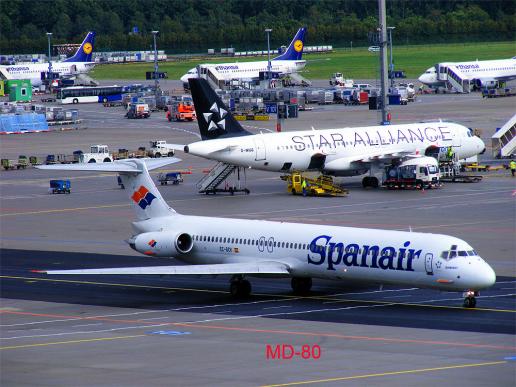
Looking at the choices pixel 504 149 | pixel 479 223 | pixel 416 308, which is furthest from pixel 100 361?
pixel 504 149

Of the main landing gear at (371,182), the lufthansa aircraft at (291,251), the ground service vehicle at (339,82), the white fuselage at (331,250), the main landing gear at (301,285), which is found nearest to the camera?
the white fuselage at (331,250)

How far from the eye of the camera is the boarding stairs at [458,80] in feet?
580

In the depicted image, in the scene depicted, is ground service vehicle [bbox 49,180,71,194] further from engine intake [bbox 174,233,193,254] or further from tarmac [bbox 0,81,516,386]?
engine intake [bbox 174,233,193,254]

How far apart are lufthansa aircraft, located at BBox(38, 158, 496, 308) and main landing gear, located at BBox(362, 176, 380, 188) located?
36073mm

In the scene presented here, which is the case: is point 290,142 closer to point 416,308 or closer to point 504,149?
point 504,149

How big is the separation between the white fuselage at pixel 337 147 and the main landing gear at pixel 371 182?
89 cm

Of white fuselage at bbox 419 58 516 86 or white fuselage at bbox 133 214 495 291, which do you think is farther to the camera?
white fuselage at bbox 419 58 516 86

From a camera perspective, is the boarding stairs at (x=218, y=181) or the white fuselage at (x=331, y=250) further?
the boarding stairs at (x=218, y=181)

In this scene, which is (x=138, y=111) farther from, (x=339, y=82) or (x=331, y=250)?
(x=331, y=250)

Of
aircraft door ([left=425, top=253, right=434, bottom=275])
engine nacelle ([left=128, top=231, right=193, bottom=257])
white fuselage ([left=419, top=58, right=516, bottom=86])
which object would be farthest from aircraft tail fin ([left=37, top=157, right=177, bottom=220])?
Answer: white fuselage ([left=419, top=58, right=516, bottom=86])

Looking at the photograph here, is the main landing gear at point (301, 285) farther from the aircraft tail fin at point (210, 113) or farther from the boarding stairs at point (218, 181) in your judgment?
the boarding stairs at point (218, 181)

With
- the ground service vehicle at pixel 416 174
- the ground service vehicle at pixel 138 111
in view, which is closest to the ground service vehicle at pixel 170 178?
the ground service vehicle at pixel 416 174

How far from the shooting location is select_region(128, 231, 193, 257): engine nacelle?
54.6 meters

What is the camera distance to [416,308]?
49.0 meters
